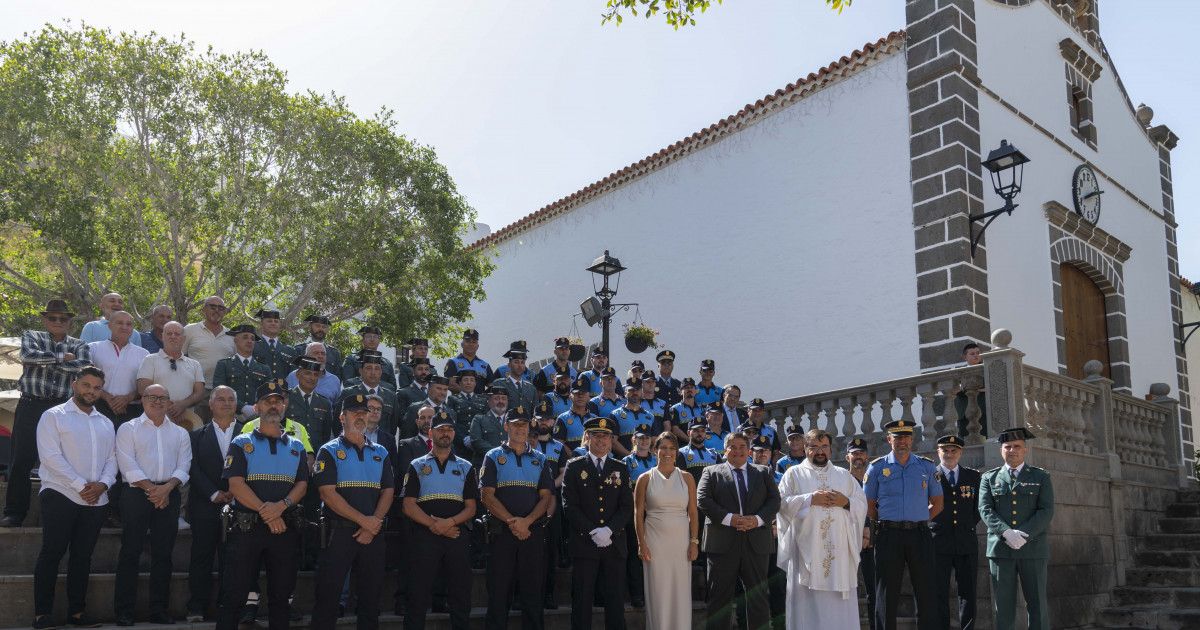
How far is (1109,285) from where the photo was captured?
15352 mm

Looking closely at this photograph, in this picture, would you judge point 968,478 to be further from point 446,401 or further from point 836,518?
point 446,401

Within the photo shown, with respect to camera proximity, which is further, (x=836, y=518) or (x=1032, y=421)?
(x=1032, y=421)

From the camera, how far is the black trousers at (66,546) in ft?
21.6

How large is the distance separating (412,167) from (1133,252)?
12486mm

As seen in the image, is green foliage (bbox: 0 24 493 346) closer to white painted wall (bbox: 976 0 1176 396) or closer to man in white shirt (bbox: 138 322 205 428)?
man in white shirt (bbox: 138 322 205 428)

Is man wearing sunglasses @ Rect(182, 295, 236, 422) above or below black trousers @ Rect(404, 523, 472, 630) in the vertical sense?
above

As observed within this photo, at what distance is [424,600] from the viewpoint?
7.30m

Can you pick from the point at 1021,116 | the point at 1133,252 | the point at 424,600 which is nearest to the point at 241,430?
the point at 424,600

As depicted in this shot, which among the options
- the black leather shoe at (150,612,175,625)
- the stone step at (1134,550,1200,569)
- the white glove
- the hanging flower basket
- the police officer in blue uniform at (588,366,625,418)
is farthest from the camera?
the hanging flower basket

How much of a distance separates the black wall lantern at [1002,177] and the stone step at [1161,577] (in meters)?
4.29

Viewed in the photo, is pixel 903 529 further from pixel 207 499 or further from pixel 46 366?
pixel 46 366

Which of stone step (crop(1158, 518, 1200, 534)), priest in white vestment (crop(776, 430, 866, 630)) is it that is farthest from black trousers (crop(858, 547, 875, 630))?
stone step (crop(1158, 518, 1200, 534))

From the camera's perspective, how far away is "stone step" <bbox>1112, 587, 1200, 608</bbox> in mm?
9805

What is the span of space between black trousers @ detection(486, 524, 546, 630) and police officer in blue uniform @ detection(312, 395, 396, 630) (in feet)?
3.18
